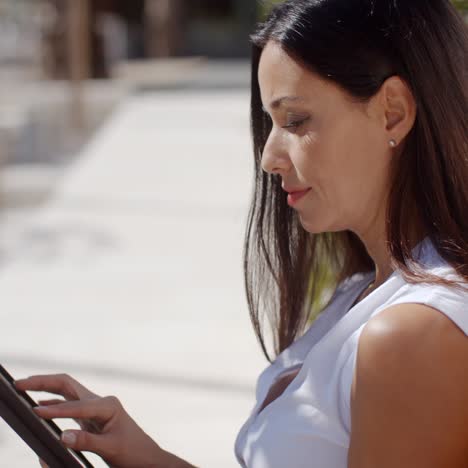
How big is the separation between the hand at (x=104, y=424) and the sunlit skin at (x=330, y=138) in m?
0.42

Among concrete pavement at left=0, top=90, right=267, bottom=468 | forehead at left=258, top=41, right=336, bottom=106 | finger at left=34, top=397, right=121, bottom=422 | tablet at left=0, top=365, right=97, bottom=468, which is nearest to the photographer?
tablet at left=0, top=365, right=97, bottom=468

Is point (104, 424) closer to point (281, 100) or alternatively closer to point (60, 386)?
point (60, 386)

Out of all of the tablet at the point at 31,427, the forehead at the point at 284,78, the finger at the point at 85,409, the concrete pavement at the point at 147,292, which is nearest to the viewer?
the tablet at the point at 31,427

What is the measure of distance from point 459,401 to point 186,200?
7.74 m

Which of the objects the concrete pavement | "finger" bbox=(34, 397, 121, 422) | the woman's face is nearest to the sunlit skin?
the woman's face

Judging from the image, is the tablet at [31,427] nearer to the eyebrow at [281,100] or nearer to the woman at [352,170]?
the woman at [352,170]

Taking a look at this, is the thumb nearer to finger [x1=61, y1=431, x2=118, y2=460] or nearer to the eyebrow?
finger [x1=61, y1=431, x2=118, y2=460]

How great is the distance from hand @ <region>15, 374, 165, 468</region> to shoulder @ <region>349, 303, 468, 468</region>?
418 millimetres

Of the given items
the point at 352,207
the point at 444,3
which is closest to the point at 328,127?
the point at 352,207

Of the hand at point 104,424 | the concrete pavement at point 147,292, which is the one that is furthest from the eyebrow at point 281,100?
the concrete pavement at point 147,292

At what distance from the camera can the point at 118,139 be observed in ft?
40.5

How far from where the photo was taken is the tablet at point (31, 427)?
130 centimetres

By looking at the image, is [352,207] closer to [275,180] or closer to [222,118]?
[275,180]

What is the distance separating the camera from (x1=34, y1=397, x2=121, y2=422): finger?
1.41 metres
